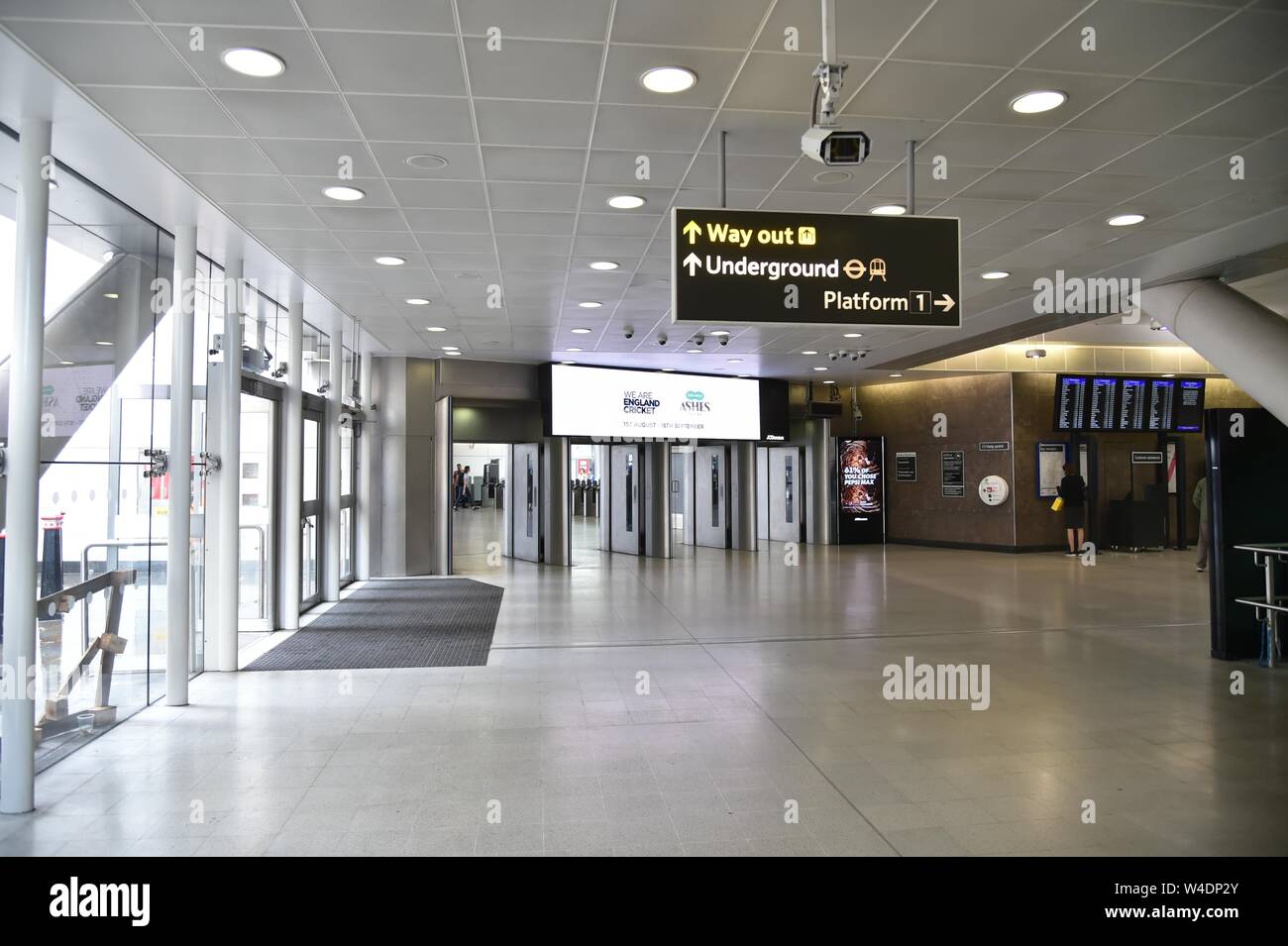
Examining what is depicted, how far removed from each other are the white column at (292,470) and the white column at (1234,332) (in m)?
7.92

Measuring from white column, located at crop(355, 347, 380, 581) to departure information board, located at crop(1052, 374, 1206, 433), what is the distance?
1120 cm

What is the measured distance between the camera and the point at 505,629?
7.81m

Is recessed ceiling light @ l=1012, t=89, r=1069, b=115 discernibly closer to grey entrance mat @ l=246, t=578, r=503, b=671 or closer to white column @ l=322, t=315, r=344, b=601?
grey entrance mat @ l=246, t=578, r=503, b=671

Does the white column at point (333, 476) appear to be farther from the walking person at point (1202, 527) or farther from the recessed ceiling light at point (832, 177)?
the walking person at point (1202, 527)

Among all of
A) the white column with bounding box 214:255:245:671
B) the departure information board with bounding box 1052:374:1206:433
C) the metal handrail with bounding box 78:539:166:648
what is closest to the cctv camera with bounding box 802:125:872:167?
the metal handrail with bounding box 78:539:166:648

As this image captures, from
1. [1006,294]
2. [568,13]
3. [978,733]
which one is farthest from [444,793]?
[1006,294]

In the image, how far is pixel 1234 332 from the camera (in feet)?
21.1

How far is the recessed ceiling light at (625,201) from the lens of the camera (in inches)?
203

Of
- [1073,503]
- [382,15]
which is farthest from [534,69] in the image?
[1073,503]

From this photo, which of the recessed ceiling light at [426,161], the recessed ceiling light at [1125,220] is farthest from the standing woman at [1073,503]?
the recessed ceiling light at [426,161]

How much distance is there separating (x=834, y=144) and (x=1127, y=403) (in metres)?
13.5

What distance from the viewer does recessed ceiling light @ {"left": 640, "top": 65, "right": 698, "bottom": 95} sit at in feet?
11.7

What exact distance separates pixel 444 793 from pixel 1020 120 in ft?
14.1
